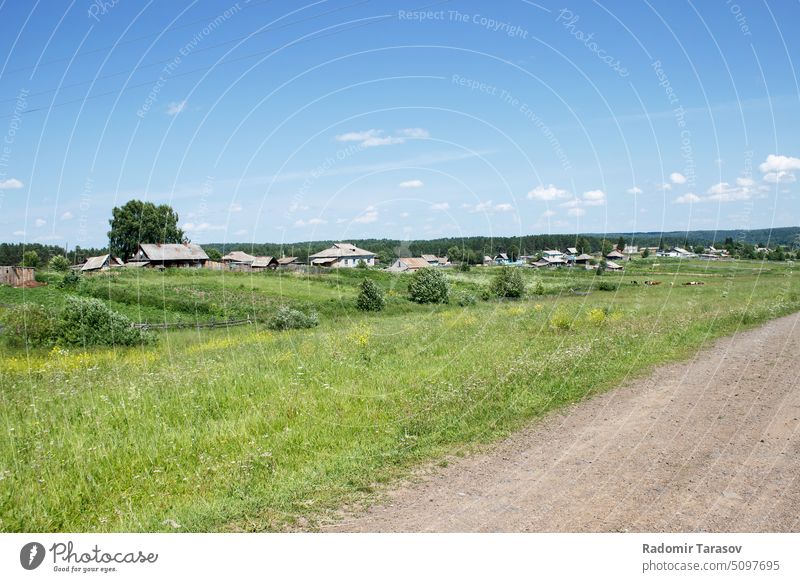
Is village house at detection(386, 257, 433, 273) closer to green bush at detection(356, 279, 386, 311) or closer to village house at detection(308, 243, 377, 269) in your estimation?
village house at detection(308, 243, 377, 269)

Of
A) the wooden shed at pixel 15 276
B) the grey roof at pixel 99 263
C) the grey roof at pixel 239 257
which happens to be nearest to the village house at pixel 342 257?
the grey roof at pixel 239 257

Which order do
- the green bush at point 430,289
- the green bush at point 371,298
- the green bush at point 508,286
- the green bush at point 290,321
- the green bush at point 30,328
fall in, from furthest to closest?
the green bush at point 508,286 → the green bush at point 430,289 → the green bush at point 371,298 → the green bush at point 290,321 → the green bush at point 30,328

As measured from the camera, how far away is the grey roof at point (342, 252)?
152ft

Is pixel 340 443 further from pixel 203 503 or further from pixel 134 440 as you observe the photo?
pixel 134 440

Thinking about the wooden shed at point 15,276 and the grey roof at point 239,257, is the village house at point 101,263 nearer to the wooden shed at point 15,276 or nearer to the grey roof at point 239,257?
the grey roof at point 239,257

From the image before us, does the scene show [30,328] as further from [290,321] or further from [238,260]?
[238,260]

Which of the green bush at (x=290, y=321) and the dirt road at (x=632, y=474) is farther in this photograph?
the green bush at (x=290, y=321)

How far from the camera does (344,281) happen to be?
51031 mm

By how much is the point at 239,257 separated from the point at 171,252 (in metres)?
14.2

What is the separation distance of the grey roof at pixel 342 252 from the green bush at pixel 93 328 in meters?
20.5

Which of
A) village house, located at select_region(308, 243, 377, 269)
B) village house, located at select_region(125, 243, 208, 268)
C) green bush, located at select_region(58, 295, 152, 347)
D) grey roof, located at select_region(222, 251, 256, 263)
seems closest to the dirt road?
green bush, located at select_region(58, 295, 152, 347)

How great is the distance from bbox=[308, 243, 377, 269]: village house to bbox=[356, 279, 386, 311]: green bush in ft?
27.5

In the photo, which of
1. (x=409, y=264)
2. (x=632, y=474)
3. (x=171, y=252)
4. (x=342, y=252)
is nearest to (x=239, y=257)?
(x=171, y=252)

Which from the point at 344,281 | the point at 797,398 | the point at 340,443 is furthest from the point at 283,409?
the point at 344,281
